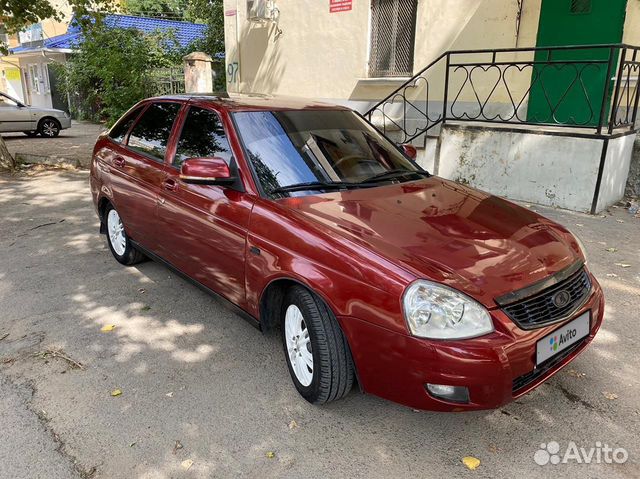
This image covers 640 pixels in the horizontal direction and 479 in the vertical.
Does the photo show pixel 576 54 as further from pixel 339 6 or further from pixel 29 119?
pixel 29 119

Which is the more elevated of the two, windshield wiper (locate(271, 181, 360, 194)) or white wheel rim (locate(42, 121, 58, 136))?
windshield wiper (locate(271, 181, 360, 194))

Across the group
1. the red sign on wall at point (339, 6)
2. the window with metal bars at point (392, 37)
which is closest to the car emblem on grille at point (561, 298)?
the window with metal bars at point (392, 37)

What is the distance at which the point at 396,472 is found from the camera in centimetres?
238

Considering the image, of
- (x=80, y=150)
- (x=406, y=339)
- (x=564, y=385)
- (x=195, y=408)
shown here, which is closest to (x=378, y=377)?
(x=406, y=339)

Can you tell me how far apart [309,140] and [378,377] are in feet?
5.62

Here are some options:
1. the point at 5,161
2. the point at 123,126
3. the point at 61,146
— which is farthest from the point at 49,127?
the point at 123,126

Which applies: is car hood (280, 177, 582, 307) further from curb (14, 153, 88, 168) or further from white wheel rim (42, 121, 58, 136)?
white wheel rim (42, 121, 58, 136)

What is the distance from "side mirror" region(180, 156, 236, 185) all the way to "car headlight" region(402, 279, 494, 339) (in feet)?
4.83

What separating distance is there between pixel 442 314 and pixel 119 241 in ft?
12.0

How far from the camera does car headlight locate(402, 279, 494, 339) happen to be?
2262mm

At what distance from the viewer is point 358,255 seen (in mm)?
2471

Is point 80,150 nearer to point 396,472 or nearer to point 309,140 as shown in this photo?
point 309,140

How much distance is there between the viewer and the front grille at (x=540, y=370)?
7.79ft

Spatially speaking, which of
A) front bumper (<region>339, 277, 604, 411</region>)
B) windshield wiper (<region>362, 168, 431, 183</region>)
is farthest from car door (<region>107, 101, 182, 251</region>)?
front bumper (<region>339, 277, 604, 411</region>)
